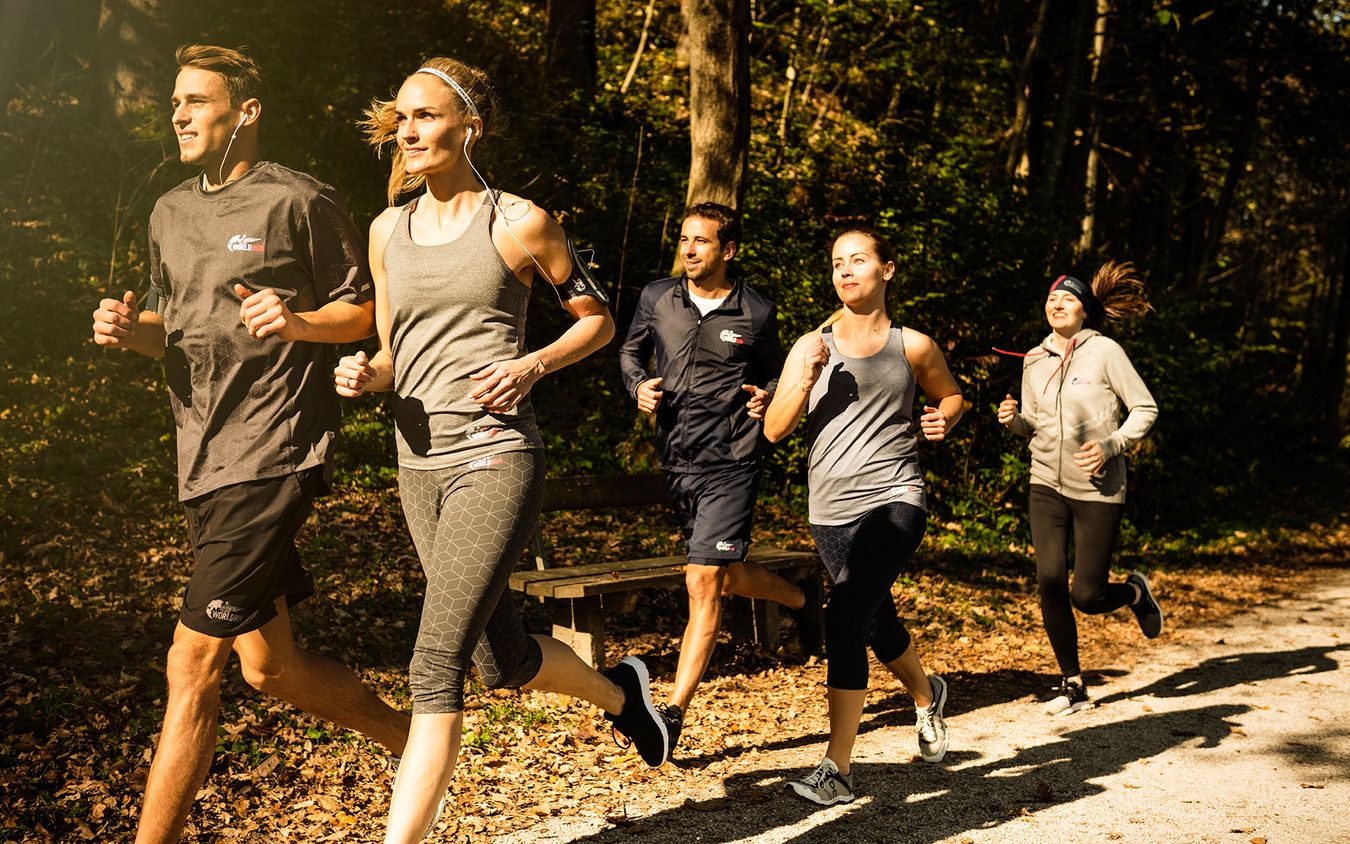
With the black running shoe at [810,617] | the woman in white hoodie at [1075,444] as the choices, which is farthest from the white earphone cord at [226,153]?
the black running shoe at [810,617]

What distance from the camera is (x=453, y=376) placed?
3836 millimetres

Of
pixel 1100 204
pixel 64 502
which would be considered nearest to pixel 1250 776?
pixel 64 502

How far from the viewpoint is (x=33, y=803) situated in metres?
5.12

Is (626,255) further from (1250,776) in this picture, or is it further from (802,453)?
(1250,776)

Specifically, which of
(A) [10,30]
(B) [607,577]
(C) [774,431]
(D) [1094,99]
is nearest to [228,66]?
(C) [774,431]

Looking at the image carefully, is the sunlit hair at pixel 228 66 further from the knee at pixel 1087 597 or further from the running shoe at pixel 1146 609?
the running shoe at pixel 1146 609

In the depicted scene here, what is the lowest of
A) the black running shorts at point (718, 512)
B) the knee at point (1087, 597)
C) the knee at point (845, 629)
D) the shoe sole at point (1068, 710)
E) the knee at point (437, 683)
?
the shoe sole at point (1068, 710)

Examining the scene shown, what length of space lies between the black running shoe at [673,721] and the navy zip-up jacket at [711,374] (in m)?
1.21

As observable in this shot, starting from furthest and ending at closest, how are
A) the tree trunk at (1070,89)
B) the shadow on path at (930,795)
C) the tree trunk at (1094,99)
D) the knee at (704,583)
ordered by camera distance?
the tree trunk at (1094,99) < the tree trunk at (1070,89) < the knee at (704,583) < the shadow on path at (930,795)

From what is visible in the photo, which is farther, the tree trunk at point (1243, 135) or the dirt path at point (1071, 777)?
the tree trunk at point (1243, 135)

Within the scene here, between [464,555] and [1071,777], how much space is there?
11.2 ft

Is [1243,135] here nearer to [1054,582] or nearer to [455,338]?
[1054,582]

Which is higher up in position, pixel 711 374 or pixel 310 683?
pixel 711 374

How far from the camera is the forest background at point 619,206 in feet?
27.9
